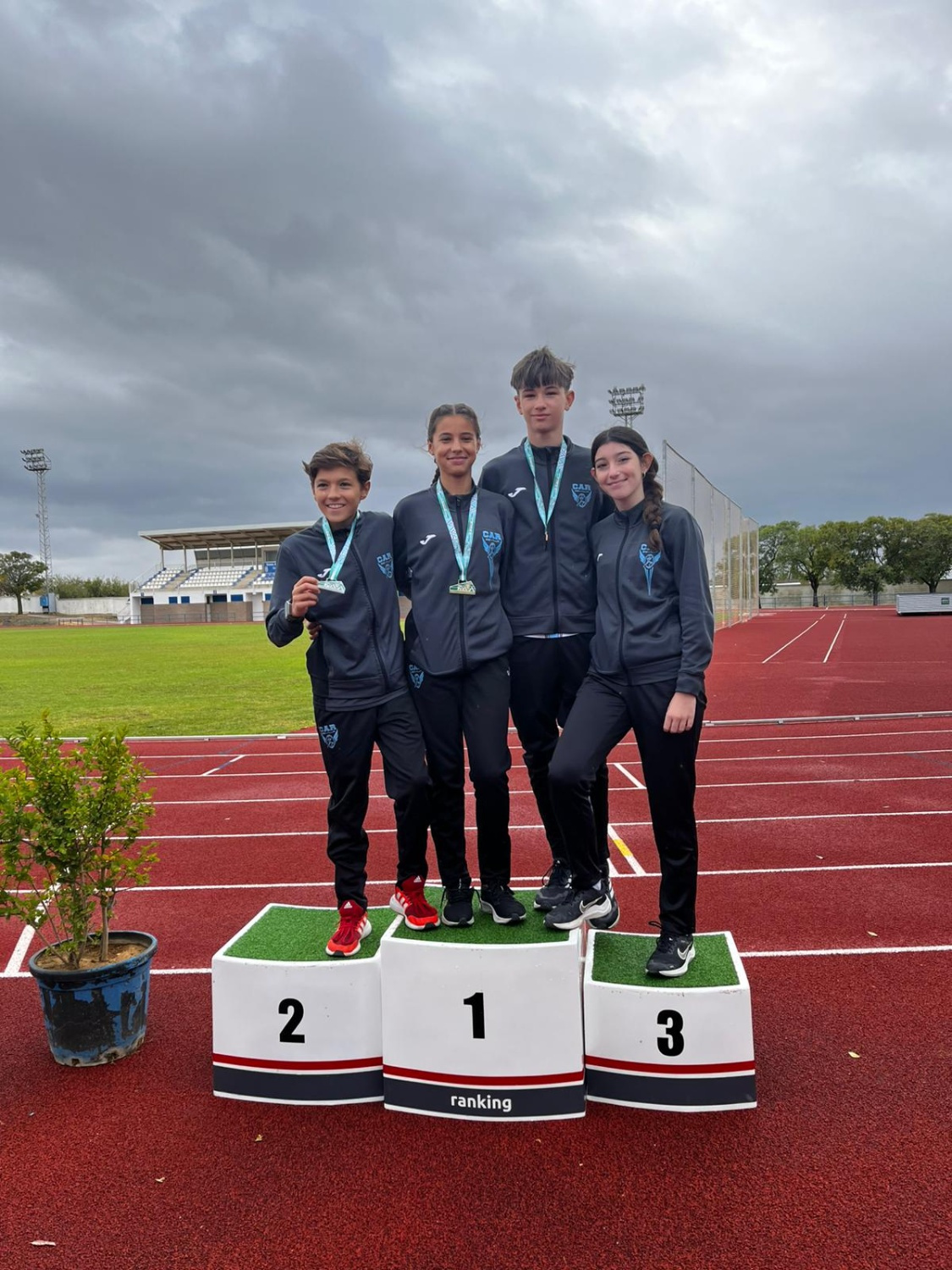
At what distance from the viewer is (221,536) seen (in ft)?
275

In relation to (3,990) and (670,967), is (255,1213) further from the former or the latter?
(3,990)

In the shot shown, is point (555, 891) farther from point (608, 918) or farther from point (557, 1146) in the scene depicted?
point (557, 1146)

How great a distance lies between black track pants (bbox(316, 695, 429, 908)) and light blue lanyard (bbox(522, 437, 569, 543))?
2.90 ft

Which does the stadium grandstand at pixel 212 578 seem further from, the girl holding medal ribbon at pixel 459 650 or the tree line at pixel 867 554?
the girl holding medal ribbon at pixel 459 650

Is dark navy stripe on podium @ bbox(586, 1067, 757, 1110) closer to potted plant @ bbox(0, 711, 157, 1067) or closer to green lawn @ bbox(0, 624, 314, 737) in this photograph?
Answer: potted plant @ bbox(0, 711, 157, 1067)

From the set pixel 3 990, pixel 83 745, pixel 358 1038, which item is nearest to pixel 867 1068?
pixel 358 1038

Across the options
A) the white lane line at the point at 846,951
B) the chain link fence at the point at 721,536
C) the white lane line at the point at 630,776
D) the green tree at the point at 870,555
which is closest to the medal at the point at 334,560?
the white lane line at the point at 846,951

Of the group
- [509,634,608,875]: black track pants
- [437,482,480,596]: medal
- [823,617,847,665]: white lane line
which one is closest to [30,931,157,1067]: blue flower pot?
[509,634,608,875]: black track pants

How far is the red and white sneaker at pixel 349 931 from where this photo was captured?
3.08 m

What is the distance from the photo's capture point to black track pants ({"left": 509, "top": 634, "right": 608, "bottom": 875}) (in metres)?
3.36

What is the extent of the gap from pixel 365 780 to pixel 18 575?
301 feet

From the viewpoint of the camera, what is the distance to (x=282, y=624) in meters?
3.29

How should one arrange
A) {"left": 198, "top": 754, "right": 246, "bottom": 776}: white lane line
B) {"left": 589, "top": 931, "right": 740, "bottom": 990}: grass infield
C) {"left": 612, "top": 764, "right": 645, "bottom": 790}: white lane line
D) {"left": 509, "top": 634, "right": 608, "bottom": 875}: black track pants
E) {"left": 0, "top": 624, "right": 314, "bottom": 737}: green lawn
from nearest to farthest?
A: {"left": 589, "top": 931, "right": 740, "bottom": 990}: grass infield → {"left": 509, "top": 634, "right": 608, "bottom": 875}: black track pants → {"left": 612, "top": 764, "right": 645, "bottom": 790}: white lane line → {"left": 198, "top": 754, "right": 246, "bottom": 776}: white lane line → {"left": 0, "top": 624, "right": 314, "bottom": 737}: green lawn

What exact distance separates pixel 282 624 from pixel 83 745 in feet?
3.23
